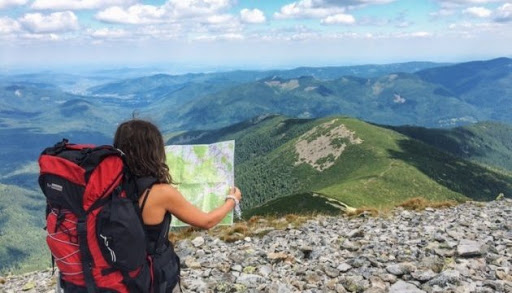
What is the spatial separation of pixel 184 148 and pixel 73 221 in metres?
5.58

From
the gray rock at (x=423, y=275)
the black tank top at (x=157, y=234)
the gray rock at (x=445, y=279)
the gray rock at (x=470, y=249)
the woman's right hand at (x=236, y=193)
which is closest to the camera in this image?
the black tank top at (x=157, y=234)

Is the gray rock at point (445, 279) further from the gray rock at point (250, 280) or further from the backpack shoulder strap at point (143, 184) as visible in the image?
the backpack shoulder strap at point (143, 184)

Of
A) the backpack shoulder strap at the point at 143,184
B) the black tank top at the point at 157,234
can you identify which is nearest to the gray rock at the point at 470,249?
the black tank top at the point at 157,234

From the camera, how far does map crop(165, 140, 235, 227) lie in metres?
10.9

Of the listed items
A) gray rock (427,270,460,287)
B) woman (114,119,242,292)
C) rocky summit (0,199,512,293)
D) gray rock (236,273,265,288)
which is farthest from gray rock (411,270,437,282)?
woman (114,119,242,292)

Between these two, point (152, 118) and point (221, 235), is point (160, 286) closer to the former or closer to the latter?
point (152, 118)

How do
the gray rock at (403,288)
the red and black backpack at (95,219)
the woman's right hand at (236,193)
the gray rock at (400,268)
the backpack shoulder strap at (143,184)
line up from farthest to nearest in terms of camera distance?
the gray rock at (400,268)
the gray rock at (403,288)
the woman's right hand at (236,193)
the backpack shoulder strap at (143,184)
the red and black backpack at (95,219)

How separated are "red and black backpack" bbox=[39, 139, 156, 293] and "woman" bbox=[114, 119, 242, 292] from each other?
0.52 feet

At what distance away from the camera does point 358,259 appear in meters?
12.2

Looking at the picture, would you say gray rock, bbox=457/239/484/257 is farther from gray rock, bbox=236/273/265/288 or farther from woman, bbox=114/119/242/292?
woman, bbox=114/119/242/292

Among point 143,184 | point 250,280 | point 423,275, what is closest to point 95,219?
point 143,184

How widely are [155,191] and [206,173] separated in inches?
187

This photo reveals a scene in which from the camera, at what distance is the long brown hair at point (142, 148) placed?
648cm

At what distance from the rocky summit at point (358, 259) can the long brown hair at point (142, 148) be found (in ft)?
18.2
